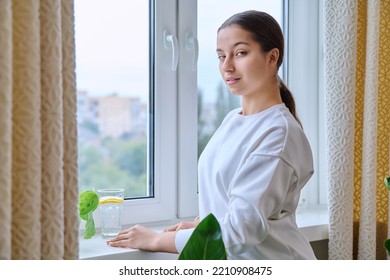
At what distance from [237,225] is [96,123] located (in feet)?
1.97

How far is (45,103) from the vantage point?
1017mm

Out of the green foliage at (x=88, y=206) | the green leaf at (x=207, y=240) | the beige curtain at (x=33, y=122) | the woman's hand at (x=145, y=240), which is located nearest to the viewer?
the beige curtain at (x=33, y=122)

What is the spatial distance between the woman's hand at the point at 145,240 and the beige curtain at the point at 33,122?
14.6 inches

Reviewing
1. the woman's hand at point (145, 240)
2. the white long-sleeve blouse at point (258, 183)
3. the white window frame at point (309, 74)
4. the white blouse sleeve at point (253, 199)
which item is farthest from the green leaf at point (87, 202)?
the white window frame at point (309, 74)

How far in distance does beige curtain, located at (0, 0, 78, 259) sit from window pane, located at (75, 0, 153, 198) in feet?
1.97

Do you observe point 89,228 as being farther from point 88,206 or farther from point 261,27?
point 261,27

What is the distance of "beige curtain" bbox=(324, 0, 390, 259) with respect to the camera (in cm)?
173

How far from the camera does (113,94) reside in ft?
5.63

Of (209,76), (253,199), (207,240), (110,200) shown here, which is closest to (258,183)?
(253,199)

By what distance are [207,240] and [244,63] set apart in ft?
1.61

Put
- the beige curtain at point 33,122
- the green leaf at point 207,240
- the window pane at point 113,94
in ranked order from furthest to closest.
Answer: the window pane at point 113,94 < the green leaf at point 207,240 < the beige curtain at point 33,122

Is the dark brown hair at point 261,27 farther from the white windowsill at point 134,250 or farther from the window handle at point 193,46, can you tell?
the white windowsill at point 134,250

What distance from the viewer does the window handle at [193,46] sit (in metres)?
1.84
